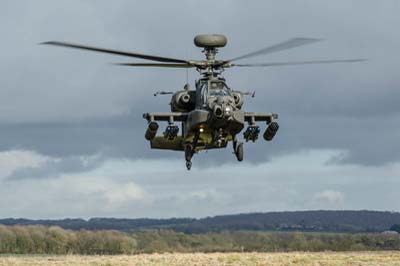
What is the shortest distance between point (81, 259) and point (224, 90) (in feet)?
48.6

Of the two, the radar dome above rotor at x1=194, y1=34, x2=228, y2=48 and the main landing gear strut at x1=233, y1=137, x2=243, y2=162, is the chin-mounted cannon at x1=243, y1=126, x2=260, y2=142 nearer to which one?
the main landing gear strut at x1=233, y1=137, x2=243, y2=162

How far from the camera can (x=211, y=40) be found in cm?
5297

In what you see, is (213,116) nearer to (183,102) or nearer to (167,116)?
(167,116)

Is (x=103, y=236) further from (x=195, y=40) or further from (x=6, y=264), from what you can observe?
(x=195, y=40)

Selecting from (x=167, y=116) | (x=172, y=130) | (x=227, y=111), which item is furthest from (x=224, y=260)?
(x=227, y=111)

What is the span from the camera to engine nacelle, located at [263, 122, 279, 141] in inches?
2088

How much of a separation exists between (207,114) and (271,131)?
4.20 m

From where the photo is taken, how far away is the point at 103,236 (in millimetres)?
86812

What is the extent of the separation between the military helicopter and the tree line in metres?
23.4

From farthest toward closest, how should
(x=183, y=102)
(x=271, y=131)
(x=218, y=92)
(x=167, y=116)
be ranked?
(x=183, y=102) < (x=271, y=131) < (x=167, y=116) < (x=218, y=92)

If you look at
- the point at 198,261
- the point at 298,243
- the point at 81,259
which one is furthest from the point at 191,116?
the point at 298,243

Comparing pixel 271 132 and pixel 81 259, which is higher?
pixel 271 132

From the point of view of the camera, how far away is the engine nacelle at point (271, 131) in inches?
2088

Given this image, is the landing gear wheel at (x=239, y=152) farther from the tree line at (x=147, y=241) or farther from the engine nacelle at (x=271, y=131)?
the tree line at (x=147, y=241)
